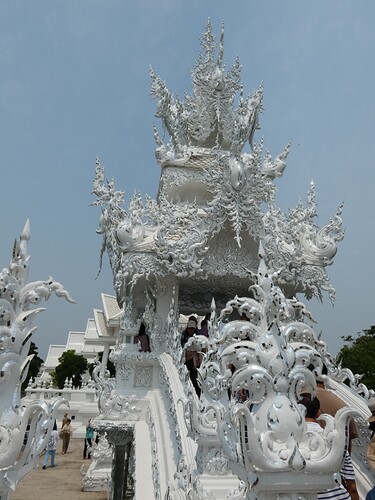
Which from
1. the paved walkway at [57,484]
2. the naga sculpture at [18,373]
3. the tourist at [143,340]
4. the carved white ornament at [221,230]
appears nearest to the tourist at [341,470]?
the naga sculpture at [18,373]

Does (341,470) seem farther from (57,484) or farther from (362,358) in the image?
(362,358)

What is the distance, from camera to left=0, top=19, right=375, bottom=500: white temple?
2711 millimetres

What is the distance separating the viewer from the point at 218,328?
180 inches

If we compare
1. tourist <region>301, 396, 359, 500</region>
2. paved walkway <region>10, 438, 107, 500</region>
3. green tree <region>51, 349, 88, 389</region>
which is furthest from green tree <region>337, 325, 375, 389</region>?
green tree <region>51, 349, 88, 389</region>

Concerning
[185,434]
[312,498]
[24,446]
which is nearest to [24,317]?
[24,446]

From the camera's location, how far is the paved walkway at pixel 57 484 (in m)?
12.0

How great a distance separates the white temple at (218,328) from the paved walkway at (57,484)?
1.67 ft

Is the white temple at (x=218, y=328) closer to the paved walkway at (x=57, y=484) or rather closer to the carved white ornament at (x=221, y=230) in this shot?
the carved white ornament at (x=221, y=230)

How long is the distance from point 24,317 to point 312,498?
2045 mm

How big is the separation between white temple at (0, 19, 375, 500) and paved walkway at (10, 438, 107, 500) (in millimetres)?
508

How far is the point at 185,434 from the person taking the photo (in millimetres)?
5004

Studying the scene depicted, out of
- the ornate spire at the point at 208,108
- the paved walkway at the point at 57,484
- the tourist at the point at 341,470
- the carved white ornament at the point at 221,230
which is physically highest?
the ornate spire at the point at 208,108

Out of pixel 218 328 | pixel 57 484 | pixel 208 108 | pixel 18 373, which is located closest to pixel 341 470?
pixel 218 328

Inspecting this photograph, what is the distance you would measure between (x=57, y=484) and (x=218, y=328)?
11.2 meters
